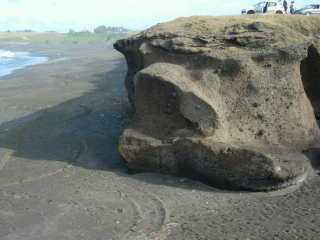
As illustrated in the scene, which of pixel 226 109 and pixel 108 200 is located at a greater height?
pixel 226 109

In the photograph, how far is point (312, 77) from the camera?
1276cm

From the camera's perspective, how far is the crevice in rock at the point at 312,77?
1259 cm

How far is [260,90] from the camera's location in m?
11.1

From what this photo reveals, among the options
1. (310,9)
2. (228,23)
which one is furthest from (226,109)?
(310,9)

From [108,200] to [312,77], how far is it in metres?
5.79

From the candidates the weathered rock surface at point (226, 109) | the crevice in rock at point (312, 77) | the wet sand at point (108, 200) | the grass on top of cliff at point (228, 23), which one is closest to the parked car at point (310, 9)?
the grass on top of cliff at point (228, 23)

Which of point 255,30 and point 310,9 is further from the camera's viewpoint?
point 310,9

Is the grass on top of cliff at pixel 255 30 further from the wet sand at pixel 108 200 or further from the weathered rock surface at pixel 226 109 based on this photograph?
the wet sand at pixel 108 200

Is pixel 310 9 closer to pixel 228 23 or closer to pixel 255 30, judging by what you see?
pixel 228 23

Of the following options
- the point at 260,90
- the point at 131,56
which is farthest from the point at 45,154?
the point at 260,90

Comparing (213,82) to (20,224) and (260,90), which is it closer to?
(260,90)

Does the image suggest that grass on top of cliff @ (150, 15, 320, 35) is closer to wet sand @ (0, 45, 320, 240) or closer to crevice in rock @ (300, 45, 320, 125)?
crevice in rock @ (300, 45, 320, 125)

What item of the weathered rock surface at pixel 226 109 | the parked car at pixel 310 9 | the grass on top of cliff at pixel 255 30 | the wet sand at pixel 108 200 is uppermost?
the grass on top of cliff at pixel 255 30

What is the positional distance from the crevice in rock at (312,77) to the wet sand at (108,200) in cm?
253
